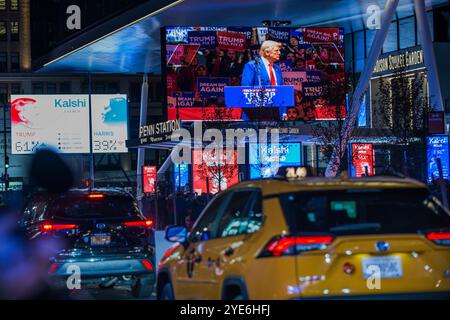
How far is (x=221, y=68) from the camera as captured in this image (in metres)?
43.7

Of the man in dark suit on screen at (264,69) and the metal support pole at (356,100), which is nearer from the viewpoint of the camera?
the metal support pole at (356,100)

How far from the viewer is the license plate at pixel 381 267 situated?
298 inches

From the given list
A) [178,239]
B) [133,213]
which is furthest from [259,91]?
[178,239]

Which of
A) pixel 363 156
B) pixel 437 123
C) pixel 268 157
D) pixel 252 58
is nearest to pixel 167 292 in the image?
pixel 437 123

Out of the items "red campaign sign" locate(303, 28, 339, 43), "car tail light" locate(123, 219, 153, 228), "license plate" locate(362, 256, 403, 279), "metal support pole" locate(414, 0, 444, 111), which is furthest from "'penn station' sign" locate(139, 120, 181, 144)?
"license plate" locate(362, 256, 403, 279)

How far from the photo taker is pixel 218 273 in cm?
833

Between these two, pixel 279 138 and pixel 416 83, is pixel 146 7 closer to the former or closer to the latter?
pixel 279 138

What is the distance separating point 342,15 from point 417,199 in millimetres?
35816

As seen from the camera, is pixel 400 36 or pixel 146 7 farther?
pixel 400 36

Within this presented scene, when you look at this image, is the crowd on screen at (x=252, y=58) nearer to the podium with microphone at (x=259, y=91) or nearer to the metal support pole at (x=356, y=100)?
the podium with microphone at (x=259, y=91)

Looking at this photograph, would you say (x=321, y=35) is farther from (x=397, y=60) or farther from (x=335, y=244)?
(x=335, y=244)

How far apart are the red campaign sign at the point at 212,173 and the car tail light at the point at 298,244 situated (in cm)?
2907

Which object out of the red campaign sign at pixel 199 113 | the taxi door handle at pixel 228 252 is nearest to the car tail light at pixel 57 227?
the taxi door handle at pixel 228 252

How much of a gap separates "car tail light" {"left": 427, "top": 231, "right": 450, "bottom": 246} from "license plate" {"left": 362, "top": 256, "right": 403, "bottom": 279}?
38 cm
